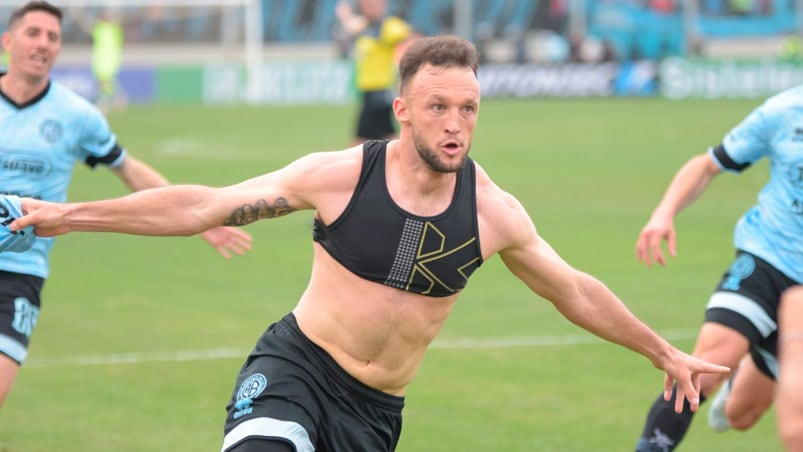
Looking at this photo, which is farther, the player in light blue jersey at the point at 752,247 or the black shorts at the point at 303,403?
the player in light blue jersey at the point at 752,247

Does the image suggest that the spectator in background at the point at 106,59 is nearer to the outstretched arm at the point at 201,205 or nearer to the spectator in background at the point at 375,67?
the spectator in background at the point at 375,67

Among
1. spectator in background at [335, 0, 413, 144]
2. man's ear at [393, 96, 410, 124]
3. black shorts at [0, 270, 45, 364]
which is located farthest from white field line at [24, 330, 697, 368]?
spectator in background at [335, 0, 413, 144]

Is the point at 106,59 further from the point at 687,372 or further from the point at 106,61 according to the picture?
the point at 687,372

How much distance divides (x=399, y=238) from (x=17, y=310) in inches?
107

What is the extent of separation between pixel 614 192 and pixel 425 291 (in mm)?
15248

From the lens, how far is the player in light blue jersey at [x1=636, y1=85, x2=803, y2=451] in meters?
7.22

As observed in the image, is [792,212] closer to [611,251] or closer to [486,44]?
[611,251]

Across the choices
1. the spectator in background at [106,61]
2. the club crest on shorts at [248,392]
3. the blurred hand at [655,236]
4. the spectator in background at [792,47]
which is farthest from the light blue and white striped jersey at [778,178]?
the spectator in background at [792,47]

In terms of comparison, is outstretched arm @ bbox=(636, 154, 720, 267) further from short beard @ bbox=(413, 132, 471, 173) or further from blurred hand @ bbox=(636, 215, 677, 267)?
short beard @ bbox=(413, 132, 471, 173)

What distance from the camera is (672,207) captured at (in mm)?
7551

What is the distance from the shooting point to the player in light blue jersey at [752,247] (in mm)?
7223

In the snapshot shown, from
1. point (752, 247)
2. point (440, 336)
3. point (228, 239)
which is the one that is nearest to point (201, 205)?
point (228, 239)

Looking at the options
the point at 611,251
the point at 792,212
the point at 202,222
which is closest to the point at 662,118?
the point at 611,251

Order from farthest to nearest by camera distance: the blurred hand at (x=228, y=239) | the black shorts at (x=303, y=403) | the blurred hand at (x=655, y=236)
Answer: the blurred hand at (x=655, y=236), the blurred hand at (x=228, y=239), the black shorts at (x=303, y=403)
